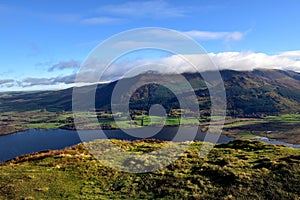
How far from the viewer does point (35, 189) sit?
25531mm

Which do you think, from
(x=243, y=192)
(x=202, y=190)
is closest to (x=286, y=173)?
(x=243, y=192)

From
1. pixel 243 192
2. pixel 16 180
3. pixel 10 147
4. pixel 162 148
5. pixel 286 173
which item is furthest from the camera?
pixel 10 147

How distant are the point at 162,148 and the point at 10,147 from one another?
16655 cm

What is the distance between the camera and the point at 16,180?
2733 cm

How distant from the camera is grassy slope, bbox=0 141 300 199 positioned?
24.1 m

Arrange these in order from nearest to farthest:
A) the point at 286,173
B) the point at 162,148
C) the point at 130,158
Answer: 1. the point at 286,173
2. the point at 130,158
3. the point at 162,148

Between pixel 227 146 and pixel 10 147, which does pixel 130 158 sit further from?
pixel 10 147

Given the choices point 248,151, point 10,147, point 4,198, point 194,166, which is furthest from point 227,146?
point 10,147

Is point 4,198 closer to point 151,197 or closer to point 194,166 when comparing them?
point 151,197

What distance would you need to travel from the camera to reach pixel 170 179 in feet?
88.5

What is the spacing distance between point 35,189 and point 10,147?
172 metres

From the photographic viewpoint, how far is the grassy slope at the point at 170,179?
2406 cm

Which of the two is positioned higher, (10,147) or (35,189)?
(35,189)

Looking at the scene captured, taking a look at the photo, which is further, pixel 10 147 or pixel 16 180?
pixel 10 147
